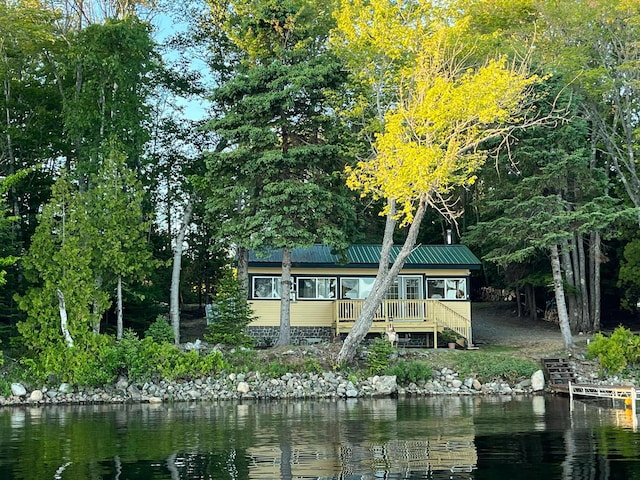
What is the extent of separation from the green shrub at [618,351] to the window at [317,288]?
30.8 ft

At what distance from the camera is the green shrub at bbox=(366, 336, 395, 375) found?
814 inches

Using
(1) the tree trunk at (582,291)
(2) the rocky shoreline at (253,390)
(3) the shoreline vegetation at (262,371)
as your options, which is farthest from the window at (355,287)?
(1) the tree trunk at (582,291)

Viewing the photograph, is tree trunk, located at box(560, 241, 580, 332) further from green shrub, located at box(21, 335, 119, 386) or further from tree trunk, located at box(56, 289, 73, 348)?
tree trunk, located at box(56, 289, 73, 348)

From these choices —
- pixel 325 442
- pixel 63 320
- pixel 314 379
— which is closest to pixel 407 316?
pixel 314 379

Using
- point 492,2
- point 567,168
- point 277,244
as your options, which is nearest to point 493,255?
point 567,168

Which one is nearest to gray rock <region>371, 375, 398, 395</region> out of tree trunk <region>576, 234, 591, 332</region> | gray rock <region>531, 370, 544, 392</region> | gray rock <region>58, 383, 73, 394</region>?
gray rock <region>531, 370, 544, 392</region>

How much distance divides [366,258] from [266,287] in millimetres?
3918

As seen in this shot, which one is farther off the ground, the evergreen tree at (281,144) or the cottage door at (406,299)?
the evergreen tree at (281,144)

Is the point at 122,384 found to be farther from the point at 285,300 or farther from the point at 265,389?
the point at 285,300

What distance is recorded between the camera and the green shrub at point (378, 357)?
2069cm

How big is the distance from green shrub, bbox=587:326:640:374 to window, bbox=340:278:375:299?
8.37 metres

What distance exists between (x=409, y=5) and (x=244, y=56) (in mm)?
6886

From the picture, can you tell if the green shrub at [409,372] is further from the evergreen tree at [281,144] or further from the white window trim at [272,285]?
the white window trim at [272,285]

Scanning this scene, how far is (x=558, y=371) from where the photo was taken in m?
20.9
